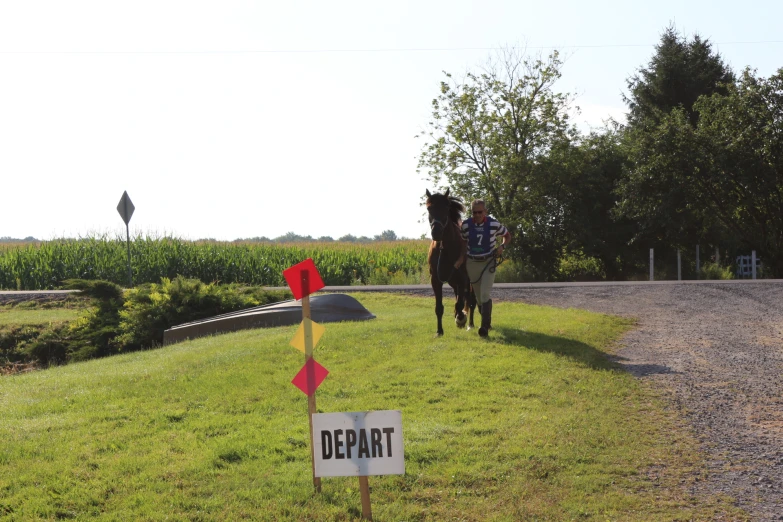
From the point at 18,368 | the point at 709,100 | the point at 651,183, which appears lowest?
the point at 18,368

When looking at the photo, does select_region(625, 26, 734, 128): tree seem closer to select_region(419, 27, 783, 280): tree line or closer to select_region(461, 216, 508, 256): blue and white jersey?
select_region(419, 27, 783, 280): tree line

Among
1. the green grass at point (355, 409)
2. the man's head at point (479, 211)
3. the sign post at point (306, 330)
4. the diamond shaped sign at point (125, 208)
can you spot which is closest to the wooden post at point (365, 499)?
the green grass at point (355, 409)

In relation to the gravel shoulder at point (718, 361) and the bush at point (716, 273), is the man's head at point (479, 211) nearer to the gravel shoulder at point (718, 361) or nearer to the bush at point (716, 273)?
the gravel shoulder at point (718, 361)

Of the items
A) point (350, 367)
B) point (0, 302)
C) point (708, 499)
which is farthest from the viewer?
point (0, 302)

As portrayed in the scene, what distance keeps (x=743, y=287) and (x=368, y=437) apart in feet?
66.9

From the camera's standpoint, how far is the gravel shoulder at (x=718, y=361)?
23.3ft

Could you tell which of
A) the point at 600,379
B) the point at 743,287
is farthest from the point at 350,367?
the point at 743,287

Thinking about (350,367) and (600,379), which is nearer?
(600,379)

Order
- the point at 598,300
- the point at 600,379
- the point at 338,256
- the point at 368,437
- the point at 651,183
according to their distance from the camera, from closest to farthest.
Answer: the point at 368,437, the point at 600,379, the point at 598,300, the point at 651,183, the point at 338,256

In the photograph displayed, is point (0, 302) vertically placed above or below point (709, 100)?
below

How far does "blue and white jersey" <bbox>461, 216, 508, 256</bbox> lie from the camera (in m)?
13.8

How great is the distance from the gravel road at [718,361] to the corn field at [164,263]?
13041mm

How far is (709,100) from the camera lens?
35.7 meters

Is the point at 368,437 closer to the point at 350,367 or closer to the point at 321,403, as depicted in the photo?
the point at 321,403
